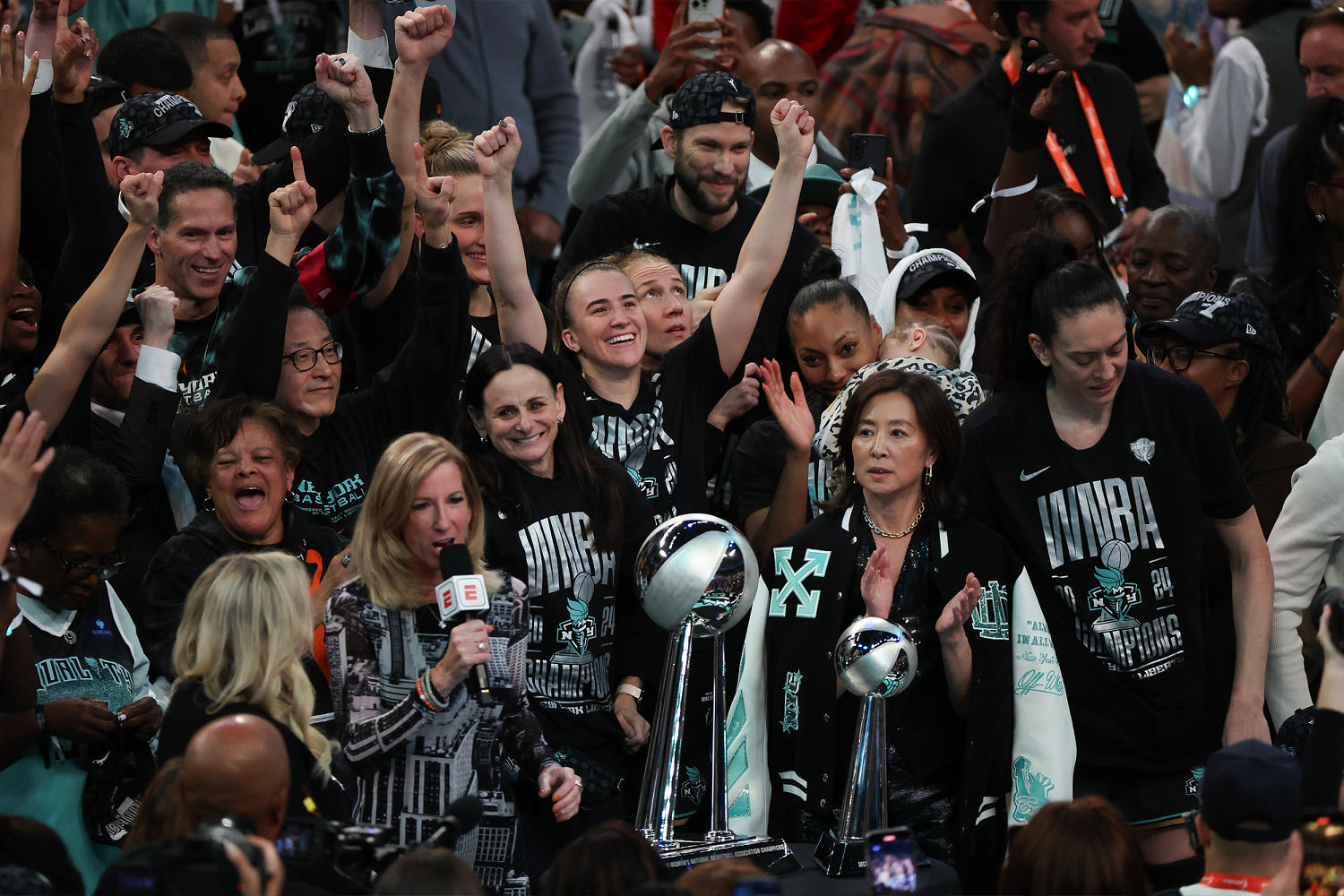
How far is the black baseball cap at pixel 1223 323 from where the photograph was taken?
5.55 meters

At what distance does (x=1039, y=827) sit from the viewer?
3500 millimetres

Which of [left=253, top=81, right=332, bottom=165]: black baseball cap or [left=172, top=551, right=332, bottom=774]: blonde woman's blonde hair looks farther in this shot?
[left=253, top=81, right=332, bottom=165]: black baseball cap

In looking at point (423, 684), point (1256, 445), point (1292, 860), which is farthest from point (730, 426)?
point (1292, 860)

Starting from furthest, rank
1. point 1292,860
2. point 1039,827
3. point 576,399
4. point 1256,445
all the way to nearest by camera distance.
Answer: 1. point 1256,445
2. point 576,399
3. point 1039,827
4. point 1292,860

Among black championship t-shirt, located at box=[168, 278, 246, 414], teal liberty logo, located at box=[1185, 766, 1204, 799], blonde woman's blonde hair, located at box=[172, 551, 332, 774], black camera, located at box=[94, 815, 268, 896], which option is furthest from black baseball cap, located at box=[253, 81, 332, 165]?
black camera, located at box=[94, 815, 268, 896]

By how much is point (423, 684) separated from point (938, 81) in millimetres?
5106

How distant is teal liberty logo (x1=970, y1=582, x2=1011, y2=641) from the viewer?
15.3 ft

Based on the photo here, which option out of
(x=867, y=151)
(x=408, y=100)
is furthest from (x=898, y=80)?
(x=408, y=100)

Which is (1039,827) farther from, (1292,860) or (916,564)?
(916,564)

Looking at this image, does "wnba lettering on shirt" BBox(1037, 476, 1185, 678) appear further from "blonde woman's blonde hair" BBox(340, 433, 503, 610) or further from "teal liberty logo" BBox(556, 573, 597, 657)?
"blonde woman's blonde hair" BBox(340, 433, 503, 610)

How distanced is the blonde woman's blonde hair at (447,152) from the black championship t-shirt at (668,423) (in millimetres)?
1005

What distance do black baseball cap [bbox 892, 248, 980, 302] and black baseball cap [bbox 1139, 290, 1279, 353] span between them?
0.82 meters

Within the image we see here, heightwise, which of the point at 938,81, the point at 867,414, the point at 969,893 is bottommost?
the point at 969,893

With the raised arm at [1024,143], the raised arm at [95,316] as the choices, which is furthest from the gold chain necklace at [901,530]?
the raised arm at [95,316]
